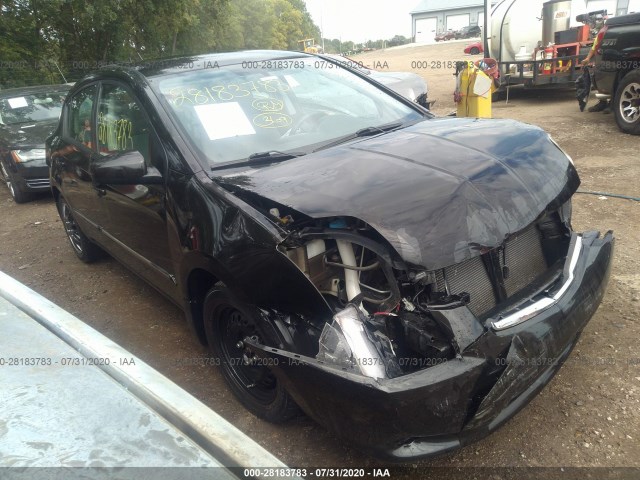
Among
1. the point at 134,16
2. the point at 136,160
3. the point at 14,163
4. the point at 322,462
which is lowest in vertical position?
the point at 322,462

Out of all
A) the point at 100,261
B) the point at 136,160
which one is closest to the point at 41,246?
the point at 100,261

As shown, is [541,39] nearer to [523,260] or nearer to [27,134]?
[27,134]

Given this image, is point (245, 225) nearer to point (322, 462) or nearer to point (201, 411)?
point (201, 411)

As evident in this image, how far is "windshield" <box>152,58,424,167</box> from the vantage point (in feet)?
9.30

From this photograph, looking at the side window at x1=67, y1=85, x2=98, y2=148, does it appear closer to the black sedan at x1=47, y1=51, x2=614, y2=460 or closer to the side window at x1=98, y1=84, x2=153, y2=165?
the side window at x1=98, y1=84, x2=153, y2=165

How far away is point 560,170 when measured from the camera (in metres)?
2.52

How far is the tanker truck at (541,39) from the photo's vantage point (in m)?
10.5

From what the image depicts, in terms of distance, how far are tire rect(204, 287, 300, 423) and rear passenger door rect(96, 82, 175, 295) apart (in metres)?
0.48

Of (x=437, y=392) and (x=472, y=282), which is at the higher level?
(x=472, y=282)

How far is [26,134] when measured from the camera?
7.54 meters

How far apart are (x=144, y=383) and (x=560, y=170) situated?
85.4 inches

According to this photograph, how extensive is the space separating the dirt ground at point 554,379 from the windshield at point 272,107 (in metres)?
1.45

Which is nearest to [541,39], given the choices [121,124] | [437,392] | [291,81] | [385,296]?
[291,81]

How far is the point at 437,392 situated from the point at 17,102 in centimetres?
887
